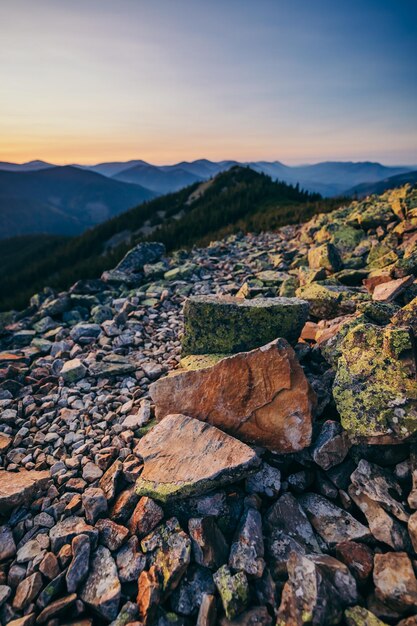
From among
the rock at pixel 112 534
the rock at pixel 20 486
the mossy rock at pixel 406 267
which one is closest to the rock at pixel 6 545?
the rock at pixel 20 486

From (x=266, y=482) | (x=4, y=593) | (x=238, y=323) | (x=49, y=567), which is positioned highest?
(x=238, y=323)

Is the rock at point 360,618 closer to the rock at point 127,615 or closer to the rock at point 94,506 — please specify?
the rock at point 127,615

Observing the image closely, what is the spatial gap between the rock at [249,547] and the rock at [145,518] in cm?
80

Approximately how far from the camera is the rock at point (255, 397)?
150 inches

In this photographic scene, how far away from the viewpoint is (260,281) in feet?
29.6

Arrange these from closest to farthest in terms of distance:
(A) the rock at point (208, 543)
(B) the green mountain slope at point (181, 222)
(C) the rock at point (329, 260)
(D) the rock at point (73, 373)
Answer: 1. (A) the rock at point (208, 543)
2. (D) the rock at point (73, 373)
3. (C) the rock at point (329, 260)
4. (B) the green mountain slope at point (181, 222)

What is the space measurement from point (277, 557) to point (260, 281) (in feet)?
22.5

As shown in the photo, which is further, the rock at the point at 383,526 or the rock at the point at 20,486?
the rock at the point at 20,486

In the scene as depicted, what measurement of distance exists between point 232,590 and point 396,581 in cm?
136

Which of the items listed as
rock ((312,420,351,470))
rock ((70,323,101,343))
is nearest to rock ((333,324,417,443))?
rock ((312,420,351,470))

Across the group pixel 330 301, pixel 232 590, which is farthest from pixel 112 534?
pixel 330 301

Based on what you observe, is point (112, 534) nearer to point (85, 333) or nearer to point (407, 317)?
point (407, 317)

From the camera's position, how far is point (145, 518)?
329cm

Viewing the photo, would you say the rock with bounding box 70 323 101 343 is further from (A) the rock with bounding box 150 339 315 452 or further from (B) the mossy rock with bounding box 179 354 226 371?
(A) the rock with bounding box 150 339 315 452
